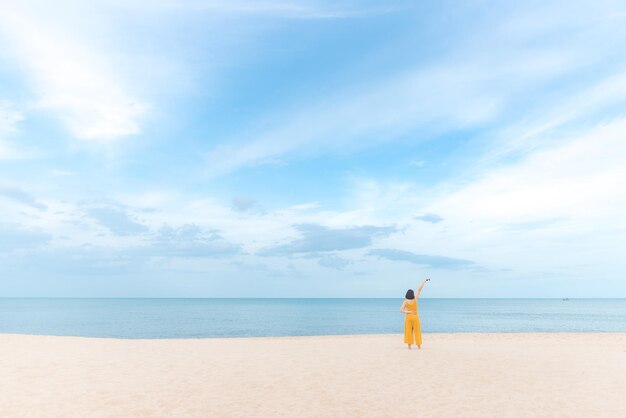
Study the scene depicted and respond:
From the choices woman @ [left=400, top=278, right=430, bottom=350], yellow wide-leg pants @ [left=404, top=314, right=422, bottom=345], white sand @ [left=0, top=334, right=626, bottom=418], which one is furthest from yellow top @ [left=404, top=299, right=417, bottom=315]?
white sand @ [left=0, top=334, right=626, bottom=418]

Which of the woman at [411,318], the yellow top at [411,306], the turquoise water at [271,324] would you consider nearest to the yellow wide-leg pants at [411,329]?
the woman at [411,318]

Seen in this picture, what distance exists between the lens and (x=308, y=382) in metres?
12.4

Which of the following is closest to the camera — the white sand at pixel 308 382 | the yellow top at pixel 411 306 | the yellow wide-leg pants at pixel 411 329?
the white sand at pixel 308 382

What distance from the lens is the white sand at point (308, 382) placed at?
990 centimetres

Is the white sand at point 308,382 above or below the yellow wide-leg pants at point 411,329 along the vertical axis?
below

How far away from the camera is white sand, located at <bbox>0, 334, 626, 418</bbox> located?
32.5 ft

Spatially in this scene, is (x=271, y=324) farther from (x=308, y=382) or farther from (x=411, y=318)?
(x=308, y=382)

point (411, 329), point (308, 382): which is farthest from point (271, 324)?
point (308, 382)

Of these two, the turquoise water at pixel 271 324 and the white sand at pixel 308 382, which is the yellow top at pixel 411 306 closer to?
the white sand at pixel 308 382

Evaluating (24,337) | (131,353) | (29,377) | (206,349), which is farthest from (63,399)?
(24,337)

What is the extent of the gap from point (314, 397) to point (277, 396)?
0.92 m

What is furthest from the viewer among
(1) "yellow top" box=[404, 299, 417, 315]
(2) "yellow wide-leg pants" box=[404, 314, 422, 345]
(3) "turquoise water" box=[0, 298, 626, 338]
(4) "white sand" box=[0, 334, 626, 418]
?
(3) "turquoise water" box=[0, 298, 626, 338]

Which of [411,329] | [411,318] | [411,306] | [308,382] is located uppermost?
[411,306]

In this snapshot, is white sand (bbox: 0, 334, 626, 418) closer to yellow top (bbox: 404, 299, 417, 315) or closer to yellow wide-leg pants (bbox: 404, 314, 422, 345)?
yellow wide-leg pants (bbox: 404, 314, 422, 345)
